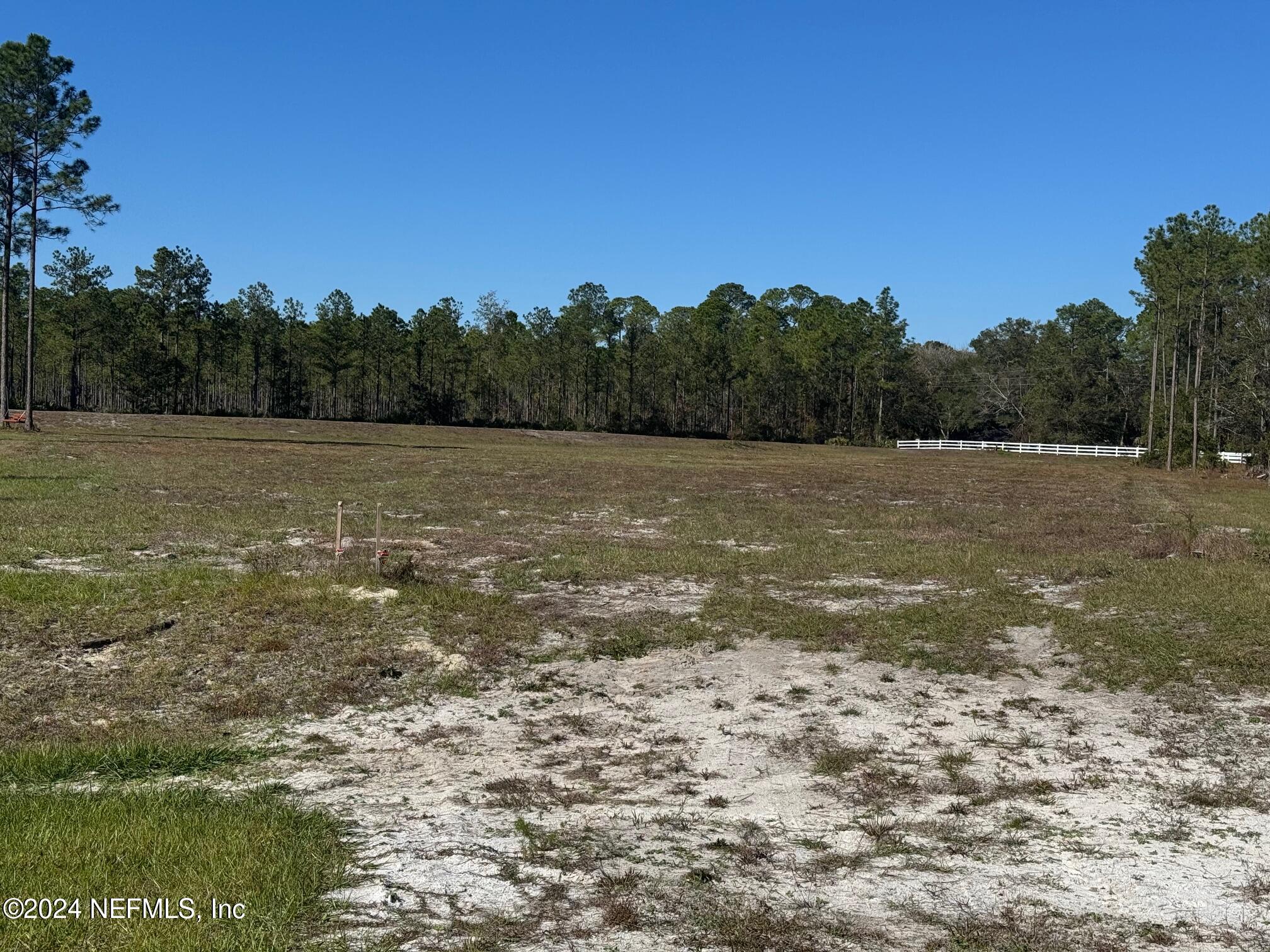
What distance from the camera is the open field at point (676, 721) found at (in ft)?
19.1

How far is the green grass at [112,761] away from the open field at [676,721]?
3 cm

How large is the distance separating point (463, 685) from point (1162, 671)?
23.6 ft

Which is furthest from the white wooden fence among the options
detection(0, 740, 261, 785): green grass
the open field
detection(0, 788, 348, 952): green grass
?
detection(0, 788, 348, 952): green grass

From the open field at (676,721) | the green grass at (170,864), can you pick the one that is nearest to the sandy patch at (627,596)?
the open field at (676,721)

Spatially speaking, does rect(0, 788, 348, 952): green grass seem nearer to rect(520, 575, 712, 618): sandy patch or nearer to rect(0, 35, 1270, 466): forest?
rect(520, 575, 712, 618): sandy patch

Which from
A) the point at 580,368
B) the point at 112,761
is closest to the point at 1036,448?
the point at 580,368

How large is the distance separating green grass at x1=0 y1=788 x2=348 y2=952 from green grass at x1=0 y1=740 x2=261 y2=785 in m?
0.58

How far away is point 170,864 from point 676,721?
476cm

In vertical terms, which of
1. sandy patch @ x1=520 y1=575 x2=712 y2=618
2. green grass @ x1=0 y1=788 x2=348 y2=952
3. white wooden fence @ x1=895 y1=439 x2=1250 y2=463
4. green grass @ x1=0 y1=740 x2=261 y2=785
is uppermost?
white wooden fence @ x1=895 y1=439 x2=1250 y2=463

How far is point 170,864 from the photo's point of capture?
5988 millimetres

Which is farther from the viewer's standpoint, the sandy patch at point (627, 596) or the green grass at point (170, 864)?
the sandy patch at point (627, 596)

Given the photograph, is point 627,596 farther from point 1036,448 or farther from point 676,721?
point 1036,448

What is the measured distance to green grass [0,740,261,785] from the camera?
26.0 feet

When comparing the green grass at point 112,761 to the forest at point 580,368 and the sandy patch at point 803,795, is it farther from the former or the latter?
the forest at point 580,368
